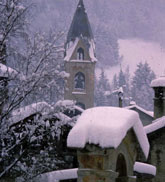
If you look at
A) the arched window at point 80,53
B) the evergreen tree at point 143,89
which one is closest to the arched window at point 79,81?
the arched window at point 80,53

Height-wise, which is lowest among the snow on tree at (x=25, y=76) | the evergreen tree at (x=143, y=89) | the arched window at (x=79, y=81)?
the snow on tree at (x=25, y=76)

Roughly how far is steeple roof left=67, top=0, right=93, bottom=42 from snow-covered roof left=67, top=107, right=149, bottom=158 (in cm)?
4726

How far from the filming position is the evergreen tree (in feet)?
251

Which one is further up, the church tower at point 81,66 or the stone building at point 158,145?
the church tower at point 81,66

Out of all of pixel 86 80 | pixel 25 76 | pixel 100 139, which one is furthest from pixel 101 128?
pixel 86 80

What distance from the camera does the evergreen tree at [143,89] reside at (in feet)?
251

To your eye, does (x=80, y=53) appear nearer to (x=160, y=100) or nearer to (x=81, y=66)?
(x=81, y=66)

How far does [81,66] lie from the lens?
51.4 metres

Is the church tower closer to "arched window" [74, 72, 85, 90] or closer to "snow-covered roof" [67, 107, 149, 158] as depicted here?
"arched window" [74, 72, 85, 90]

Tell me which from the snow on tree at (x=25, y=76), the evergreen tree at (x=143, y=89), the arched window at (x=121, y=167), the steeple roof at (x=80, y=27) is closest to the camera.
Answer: the arched window at (x=121, y=167)

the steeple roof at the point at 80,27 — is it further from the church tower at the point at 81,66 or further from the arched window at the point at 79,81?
the arched window at the point at 79,81

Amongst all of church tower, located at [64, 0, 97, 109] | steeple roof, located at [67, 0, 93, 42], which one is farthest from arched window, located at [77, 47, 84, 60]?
steeple roof, located at [67, 0, 93, 42]

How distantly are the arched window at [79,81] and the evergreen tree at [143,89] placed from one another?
1040 inches

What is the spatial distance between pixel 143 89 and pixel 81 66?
96.5 feet
